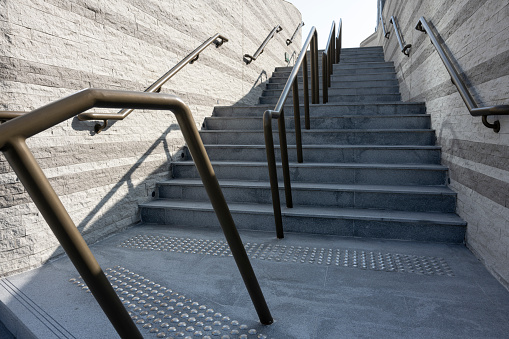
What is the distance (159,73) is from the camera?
324 centimetres

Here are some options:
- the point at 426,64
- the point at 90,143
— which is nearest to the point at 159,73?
the point at 90,143

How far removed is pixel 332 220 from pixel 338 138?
3.83 feet

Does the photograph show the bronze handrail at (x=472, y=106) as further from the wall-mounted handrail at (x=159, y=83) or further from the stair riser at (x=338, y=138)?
the wall-mounted handrail at (x=159, y=83)

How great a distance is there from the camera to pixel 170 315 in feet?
5.06

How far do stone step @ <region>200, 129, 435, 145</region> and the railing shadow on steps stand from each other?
84cm

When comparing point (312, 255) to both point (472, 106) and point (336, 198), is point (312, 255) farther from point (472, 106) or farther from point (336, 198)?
point (472, 106)

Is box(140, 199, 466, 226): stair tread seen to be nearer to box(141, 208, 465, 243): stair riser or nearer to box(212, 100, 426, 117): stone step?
box(141, 208, 465, 243): stair riser

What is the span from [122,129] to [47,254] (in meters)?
1.12

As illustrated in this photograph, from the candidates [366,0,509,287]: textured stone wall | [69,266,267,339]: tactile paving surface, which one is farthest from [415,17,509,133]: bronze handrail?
[69,266,267,339]: tactile paving surface

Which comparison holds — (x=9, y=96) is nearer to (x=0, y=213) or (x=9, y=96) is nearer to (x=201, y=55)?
(x=0, y=213)

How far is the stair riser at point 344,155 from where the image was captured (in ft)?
9.73

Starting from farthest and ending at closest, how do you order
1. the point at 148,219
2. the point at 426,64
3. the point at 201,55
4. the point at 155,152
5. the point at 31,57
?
the point at 201,55
the point at 426,64
the point at 155,152
the point at 148,219
the point at 31,57

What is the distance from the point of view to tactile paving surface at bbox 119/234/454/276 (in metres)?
1.98

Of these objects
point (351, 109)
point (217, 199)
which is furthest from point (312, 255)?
point (351, 109)
